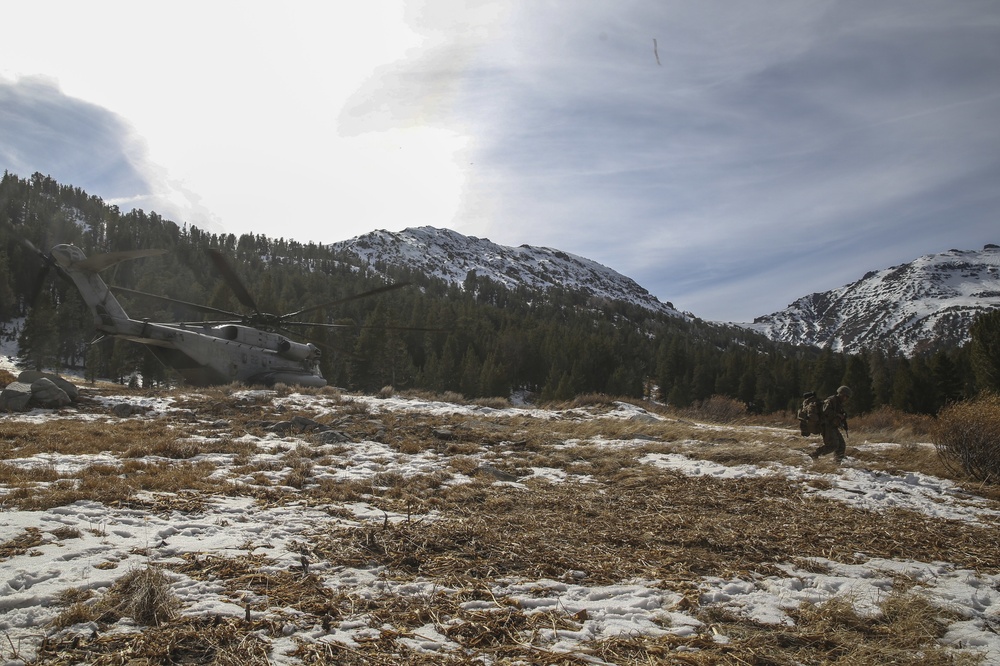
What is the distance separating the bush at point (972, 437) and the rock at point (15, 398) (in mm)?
23152

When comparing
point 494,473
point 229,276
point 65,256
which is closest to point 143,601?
point 494,473

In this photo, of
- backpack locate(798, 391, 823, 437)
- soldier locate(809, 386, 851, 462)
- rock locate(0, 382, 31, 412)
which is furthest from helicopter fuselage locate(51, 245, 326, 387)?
soldier locate(809, 386, 851, 462)

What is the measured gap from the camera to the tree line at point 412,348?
58656 mm

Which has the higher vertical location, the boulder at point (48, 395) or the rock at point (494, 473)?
the boulder at point (48, 395)

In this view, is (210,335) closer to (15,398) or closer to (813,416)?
(15,398)

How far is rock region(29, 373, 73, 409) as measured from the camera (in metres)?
14.8

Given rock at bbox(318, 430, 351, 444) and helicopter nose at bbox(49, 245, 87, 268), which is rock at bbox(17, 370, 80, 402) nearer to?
helicopter nose at bbox(49, 245, 87, 268)

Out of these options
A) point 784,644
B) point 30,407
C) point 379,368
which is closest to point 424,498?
point 784,644

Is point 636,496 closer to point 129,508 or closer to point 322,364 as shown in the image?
point 129,508

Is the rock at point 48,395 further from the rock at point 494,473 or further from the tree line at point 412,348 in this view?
Result: the rock at point 494,473

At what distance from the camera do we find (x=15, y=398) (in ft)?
45.8

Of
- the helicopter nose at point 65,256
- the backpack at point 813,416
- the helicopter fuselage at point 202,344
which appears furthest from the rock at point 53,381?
the backpack at point 813,416

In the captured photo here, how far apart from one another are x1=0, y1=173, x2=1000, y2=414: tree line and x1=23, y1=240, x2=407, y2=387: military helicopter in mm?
2637

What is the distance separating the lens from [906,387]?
58.0 meters
